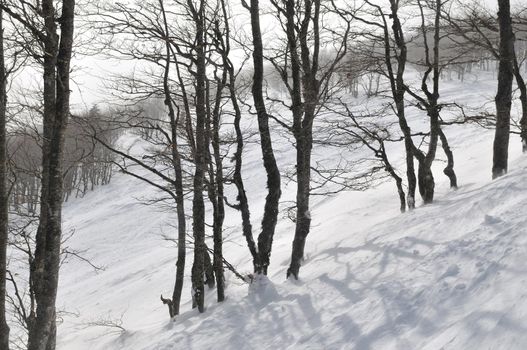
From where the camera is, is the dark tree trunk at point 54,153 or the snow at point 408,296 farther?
the dark tree trunk at point 54,153

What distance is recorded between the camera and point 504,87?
29.2 feet

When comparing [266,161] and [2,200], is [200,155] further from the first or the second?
[2,200]

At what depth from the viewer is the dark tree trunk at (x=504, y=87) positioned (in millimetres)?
8656

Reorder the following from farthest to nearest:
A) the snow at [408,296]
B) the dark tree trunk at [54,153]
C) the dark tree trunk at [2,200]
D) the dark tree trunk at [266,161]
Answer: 1. the dark tree trunk at [266,161]
2. the dark tree trunk at [2,200]
3. the dark tree trunk at [54,153]
4. the snow at [408,296]

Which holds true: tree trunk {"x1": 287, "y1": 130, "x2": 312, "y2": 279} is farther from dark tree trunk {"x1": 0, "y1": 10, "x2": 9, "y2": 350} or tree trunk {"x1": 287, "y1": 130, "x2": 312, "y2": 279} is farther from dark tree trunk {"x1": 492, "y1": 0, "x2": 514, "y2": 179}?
dark tree trunk {"x1": 0, "y1": 10, "x2": 9, "y2": 350}

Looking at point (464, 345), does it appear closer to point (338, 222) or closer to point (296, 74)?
point (296, 74)

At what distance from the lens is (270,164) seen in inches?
305

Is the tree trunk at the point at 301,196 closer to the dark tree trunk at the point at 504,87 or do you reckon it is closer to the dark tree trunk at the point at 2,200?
the dark tree trunk at the point at 504,87

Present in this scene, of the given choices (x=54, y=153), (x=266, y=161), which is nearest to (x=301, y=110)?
(x=266, y=161)

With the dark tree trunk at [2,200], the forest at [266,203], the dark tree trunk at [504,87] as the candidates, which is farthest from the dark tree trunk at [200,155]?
the dark tree trunk at [504,87]

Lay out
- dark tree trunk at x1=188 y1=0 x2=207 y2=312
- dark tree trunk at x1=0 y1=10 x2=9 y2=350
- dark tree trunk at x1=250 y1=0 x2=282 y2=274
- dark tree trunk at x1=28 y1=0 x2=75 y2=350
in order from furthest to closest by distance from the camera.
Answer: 1. dark tree trunk at x1=188 y1=0 x2=207 y2=312
2. dark tree trunk at x1=250 y1=0 x2=282 y2=274
3. dark tree trunk at x1=0 y1=10 x2=9 y2=350
4. dark tree trunk at x1=28 y1=0 x2=75 y2=350

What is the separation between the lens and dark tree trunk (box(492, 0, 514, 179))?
866 cm

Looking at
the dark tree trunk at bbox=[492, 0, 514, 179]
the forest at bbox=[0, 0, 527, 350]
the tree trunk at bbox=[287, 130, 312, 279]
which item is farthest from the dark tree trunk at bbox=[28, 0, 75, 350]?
the dark tree trunk at bbox=[492, 0, 514, 179]

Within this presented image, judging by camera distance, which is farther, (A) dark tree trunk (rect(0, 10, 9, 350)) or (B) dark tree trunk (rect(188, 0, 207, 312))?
(B) dark tree trunk (rect(188, 0, 207, 312))
